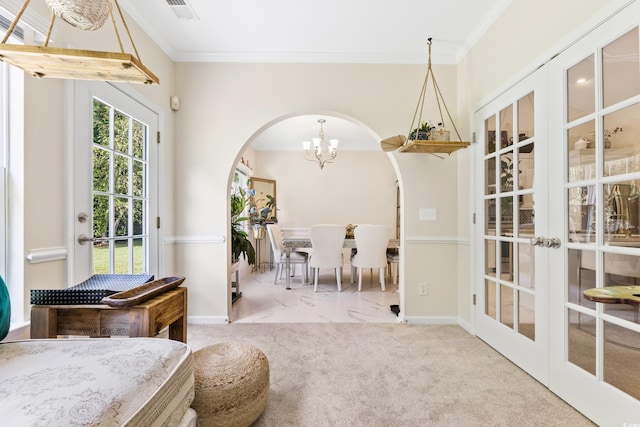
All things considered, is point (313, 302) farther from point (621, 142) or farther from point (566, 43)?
point (566, 43)

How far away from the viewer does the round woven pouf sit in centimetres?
129

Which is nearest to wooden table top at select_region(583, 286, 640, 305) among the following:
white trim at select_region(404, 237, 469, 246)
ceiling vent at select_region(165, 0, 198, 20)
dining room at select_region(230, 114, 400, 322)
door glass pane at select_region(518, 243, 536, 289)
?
door glass pane at select_region(518, 243, 536, 289)

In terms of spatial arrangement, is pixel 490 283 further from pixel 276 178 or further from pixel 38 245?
pixel 276 178

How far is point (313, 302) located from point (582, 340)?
2609 mm

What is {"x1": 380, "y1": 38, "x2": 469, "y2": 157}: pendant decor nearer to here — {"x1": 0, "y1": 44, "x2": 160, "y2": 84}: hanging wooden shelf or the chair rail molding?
the chair rail molding

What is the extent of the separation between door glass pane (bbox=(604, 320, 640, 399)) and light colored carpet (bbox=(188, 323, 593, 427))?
1.01 feet

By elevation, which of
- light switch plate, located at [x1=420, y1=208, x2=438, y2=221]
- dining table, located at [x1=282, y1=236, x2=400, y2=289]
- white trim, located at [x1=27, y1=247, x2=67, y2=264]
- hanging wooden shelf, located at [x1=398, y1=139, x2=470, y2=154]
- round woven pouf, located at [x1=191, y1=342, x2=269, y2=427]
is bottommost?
round woven pouf, located at [x1=191, y1=342, x2=269, y2=427]

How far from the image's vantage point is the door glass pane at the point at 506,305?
217cm

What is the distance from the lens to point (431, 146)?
246 cm

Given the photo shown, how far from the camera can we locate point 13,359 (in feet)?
3.18

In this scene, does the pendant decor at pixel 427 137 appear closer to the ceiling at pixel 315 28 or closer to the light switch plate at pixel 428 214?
the ceiling at pixel 315 28

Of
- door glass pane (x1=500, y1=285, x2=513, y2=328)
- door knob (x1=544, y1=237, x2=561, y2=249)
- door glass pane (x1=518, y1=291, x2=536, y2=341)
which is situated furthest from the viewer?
door glass pane (x1=500, y1=285, x2=513, y2=328)

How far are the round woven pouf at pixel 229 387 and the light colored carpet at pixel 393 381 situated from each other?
0.64 feet

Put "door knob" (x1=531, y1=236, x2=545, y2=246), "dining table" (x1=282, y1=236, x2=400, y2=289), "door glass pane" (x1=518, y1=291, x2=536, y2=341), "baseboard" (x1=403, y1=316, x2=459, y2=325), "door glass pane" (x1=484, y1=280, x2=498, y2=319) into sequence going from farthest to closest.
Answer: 1. "dining table" (x1=282, y1=236, x2=400, y2=289)
2. "baseboard" (x1=403, y1=316, x2=459, y2=325)
3. "door glass pane" (x1=484, y1=280, x2=498, y2=319)
4. "door glass pane" (x1=518, y1=291, x2=536, y2=341)
5. "door knob" (x1=531, y1=236, x2=545, y2=246)
